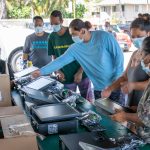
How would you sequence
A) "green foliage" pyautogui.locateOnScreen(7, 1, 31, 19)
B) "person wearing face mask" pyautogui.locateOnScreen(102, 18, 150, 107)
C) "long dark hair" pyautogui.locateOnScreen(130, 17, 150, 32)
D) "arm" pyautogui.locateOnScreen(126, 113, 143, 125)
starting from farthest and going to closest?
"green foliage" pyautogui.locateOnScreen(7, 1, 31, 19)
"long dark hair" pyautogui.locateOnScreen(130, 17, 150, 32)
"person wearing face mask" pyautogui.locateOnScreen(102, 18, 150, 107)
"arm" pyautogui.locateOnScreen(126, 113, 143, 125)

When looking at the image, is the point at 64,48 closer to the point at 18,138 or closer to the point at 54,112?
the point at 54,112

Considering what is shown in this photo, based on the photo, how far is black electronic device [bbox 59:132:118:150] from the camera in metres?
1.50

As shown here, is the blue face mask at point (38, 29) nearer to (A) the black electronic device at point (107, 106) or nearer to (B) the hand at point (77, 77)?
(B) the hand at point (77, 77)

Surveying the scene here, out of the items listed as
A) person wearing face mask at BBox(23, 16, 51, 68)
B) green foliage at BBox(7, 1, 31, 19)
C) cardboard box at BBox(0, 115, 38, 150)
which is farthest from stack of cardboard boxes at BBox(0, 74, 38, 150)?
green foliage at BBox(7, 1, 31, 19)

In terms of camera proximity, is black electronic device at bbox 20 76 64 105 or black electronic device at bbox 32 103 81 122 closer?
black electronic device at bbox 32 103 81 122

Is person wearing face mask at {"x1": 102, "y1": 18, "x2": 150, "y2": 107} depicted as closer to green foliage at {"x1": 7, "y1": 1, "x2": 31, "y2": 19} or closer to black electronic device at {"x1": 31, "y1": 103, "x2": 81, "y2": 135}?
black electronic device at {"x1": 31, "y1": 103, "x2": 81, "y2": 135}

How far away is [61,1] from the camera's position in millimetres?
18047

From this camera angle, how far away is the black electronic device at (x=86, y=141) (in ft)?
4.91

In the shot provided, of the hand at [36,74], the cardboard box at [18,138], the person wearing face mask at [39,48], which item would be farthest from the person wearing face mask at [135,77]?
the person wearing face mask at [39,48]

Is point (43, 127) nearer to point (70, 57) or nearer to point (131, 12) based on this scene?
point (70, 57)

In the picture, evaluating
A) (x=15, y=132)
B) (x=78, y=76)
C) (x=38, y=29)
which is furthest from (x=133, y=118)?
(x=38, y=29)

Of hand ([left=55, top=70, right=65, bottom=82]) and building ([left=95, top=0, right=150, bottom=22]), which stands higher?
building ([left=95, top=0, right=150, bottom=22])

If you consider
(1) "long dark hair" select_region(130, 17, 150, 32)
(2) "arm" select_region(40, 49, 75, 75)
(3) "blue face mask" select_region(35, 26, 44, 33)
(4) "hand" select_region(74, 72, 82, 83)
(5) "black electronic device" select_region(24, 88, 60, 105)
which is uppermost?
(1) "long dark hair" select_region(130, 17, 150, 32)

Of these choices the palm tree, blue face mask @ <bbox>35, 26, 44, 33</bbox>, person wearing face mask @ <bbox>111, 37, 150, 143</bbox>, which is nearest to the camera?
person wearing face mask @ <bbox>111, 37, 150, 143</bbox>
